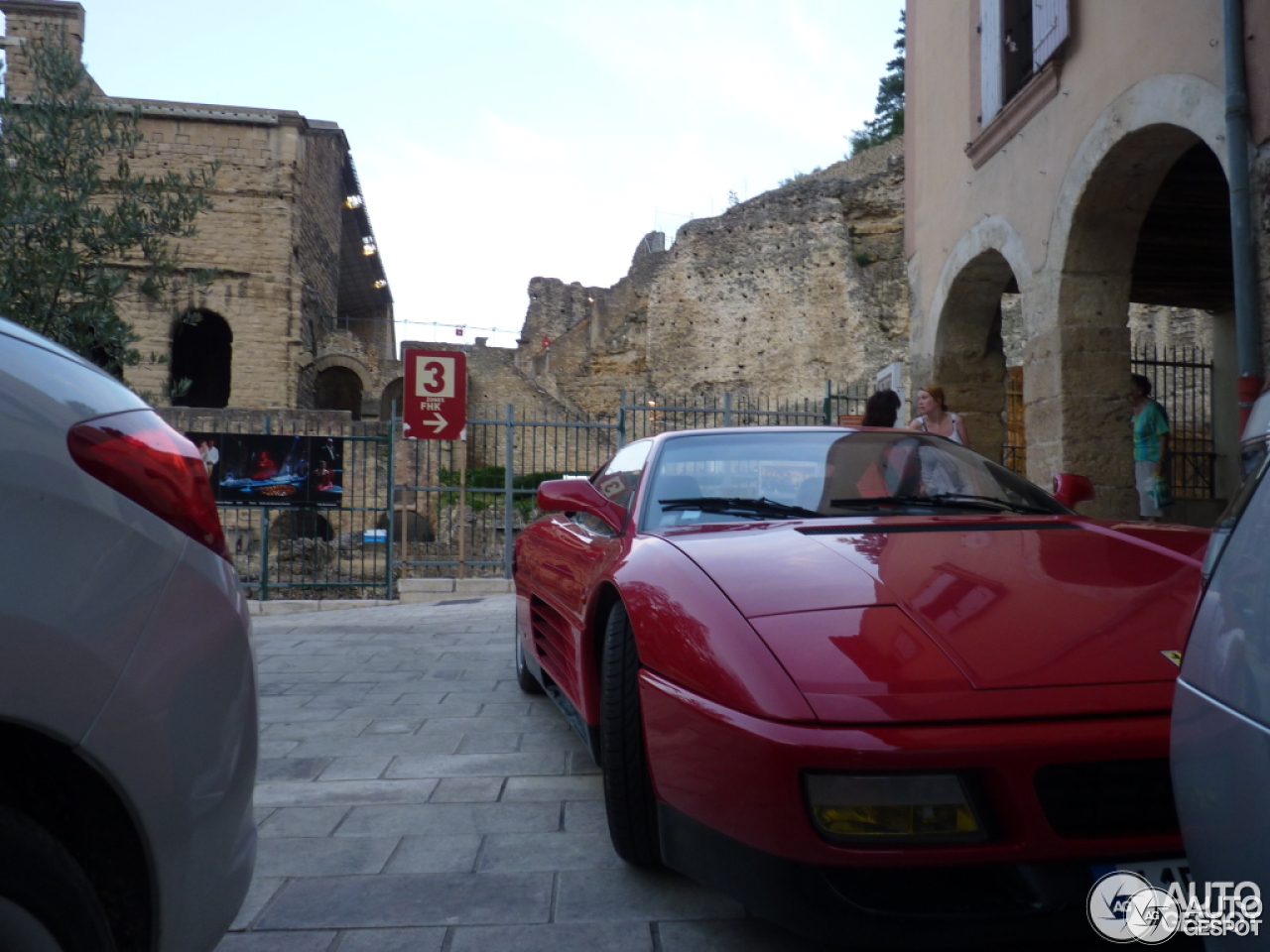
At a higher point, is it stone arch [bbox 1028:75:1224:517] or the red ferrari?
stone arch [bbox 1028:75:1224:517]

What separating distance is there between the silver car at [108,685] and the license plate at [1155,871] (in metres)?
1.41

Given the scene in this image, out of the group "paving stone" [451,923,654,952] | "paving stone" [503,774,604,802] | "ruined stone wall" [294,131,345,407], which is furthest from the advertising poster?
"ruined stone wall" [294,131,345,407]

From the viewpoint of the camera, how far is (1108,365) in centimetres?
666

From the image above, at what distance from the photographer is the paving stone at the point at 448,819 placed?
280cm

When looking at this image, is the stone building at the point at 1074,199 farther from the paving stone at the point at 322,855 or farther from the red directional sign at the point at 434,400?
the red directional sign at the point at 434,400

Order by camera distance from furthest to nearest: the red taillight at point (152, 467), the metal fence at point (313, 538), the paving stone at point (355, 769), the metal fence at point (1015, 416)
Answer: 1. the metal fence at point (1015, 416)
2. the metal fence at point (313, 538)
3. the paving stone at point (355, 769)
4. the red taillight at point (152, 467)

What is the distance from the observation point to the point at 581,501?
3084mm

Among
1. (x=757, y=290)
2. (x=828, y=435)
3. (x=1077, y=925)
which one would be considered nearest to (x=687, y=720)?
(x=1077, y=925)

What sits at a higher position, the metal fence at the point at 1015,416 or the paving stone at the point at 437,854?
the metal fence at the point at 1015,416

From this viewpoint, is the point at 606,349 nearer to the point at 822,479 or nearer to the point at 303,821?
the point at 822,479

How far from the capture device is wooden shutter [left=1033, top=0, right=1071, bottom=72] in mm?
6598

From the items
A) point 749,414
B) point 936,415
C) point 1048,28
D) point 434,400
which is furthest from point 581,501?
point 749,414

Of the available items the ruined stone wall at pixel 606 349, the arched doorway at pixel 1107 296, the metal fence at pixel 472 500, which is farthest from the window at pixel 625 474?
the ruined stone wall at pixel 606 349

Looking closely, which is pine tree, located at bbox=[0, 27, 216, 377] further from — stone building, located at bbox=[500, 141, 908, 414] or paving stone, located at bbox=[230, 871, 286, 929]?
stone building, located at bbox=[500, 141, 908, 414]
